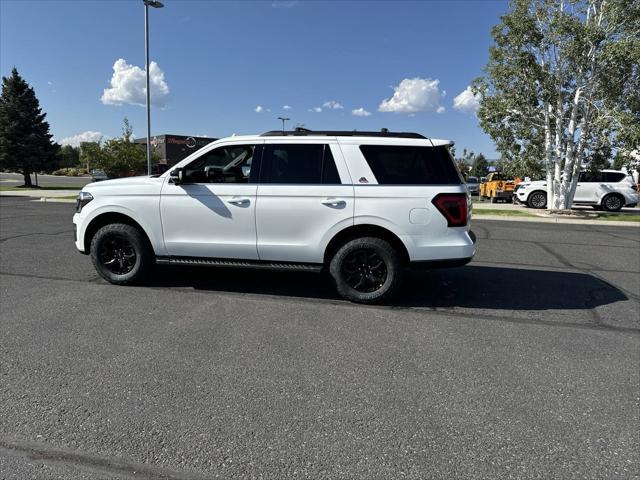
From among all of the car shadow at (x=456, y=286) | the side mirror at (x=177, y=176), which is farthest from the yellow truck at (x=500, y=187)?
the side mirror at (x=177, y=176)

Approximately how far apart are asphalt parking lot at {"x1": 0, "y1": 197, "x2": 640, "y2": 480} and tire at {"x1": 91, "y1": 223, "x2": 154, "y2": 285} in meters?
0.22

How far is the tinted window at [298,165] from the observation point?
494 cm

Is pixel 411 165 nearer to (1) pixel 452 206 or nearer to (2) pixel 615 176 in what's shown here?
(1) pixel 452 206

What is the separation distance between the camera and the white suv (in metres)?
4.73

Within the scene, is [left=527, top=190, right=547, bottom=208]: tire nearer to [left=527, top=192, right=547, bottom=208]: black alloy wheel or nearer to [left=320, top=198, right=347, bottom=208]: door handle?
[left=527, top=192, right=547, bottom=208]: black alloy wheel

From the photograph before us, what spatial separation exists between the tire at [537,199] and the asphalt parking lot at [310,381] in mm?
16851

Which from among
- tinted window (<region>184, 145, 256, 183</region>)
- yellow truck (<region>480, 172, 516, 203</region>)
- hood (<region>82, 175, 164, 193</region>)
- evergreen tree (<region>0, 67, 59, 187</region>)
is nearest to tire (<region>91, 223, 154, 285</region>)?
hood (<region>82, 175, 164, 193</region>)

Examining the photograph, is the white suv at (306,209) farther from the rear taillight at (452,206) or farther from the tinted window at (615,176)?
the tinted window at (615,176)

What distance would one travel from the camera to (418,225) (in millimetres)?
4703

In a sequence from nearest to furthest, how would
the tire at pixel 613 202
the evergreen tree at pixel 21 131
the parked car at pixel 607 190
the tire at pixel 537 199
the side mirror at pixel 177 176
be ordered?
the side mirror at pixel 177 176
the parked car at pixel 607 190
the tire at pixel 613 202
the tire at pixel 537 199
the evergreen tree at pixel 21 131

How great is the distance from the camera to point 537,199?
20969 mm

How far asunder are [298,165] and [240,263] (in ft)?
4.58

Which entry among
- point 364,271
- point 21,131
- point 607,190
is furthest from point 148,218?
point 21,131

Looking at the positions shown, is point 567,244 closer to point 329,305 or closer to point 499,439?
point 329,305
